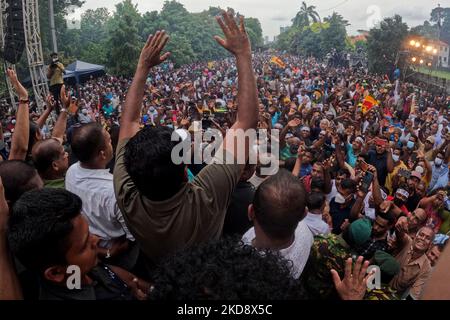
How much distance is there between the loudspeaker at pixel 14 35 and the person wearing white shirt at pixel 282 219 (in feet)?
37.7

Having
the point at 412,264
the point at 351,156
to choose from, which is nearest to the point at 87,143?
the point at 412,264

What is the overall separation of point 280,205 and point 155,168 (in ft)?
1.95

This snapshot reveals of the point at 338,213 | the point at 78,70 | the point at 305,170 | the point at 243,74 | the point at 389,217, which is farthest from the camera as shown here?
the point at 78,70

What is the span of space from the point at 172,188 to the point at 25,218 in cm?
51

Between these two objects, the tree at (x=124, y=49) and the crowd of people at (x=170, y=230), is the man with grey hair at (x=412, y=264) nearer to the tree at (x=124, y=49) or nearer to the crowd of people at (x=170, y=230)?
the crowd of people at (x=170, y=230)

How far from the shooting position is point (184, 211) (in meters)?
1.47

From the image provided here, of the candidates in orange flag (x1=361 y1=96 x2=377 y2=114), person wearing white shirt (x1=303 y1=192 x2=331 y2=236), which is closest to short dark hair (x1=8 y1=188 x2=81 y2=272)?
person wearing white shirt (x1=303 y1=192 x2=331 y2=236)

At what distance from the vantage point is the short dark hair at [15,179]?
195 cm

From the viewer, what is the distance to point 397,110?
1146 centimetres

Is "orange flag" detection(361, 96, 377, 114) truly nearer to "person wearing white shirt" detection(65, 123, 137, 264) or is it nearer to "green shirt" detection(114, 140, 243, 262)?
"person wearing white shirt" detection(65, 123, 137, 264)

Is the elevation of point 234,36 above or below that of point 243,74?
above

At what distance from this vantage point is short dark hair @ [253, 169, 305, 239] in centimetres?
166

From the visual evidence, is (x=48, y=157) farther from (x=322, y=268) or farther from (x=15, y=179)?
(x=322, y=268)

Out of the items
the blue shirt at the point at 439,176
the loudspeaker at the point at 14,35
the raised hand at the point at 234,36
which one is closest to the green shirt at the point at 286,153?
the blue shirt at the point at 439,176
